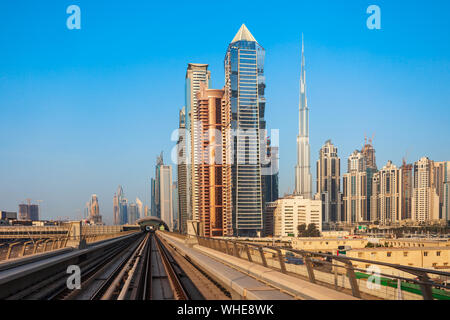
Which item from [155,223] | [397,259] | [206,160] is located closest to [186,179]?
[155,223]

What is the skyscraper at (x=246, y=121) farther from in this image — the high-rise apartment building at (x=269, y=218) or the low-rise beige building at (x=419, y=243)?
the low-rise beige building at (x=419, y=243)

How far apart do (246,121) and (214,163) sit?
2049 cm

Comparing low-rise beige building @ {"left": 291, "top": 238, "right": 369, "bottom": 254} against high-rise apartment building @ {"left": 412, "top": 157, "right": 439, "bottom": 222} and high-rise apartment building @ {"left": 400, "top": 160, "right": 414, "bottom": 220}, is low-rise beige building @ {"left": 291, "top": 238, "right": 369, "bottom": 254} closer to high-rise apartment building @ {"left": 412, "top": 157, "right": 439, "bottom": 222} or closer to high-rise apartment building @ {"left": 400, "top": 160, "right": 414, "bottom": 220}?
high-rise apartment building @ {"left": 412, "top": 157, "right": 439, "bottom": 222}

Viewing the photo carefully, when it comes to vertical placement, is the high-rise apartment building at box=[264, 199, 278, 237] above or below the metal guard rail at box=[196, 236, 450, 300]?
below

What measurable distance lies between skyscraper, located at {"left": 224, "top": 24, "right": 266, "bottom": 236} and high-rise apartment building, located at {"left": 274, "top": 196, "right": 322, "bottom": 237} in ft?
65.6

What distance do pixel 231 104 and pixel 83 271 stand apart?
12909cm

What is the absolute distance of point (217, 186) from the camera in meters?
144

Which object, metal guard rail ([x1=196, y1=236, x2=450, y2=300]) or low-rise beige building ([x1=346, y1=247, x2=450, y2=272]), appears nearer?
metal guard rail ([x1=196, y1=236, x2=450, y2=300])

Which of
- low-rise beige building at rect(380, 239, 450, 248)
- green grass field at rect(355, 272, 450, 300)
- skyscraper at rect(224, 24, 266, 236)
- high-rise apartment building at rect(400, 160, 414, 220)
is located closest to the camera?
green grass field at rect(355, 272, 450, 300)

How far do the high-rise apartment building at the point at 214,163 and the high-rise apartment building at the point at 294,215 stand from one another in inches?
1056

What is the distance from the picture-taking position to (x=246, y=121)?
473 feet

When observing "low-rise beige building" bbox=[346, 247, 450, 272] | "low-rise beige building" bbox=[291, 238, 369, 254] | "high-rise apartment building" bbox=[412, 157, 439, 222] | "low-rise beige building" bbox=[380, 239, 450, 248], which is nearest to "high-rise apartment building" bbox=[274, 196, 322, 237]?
"high-rise apartment building" bbox=[412, 157, 439, 222]

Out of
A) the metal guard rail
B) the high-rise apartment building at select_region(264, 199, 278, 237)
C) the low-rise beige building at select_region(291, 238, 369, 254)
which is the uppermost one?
the metal guard rail

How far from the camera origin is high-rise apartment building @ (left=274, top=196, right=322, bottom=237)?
15062 cm
